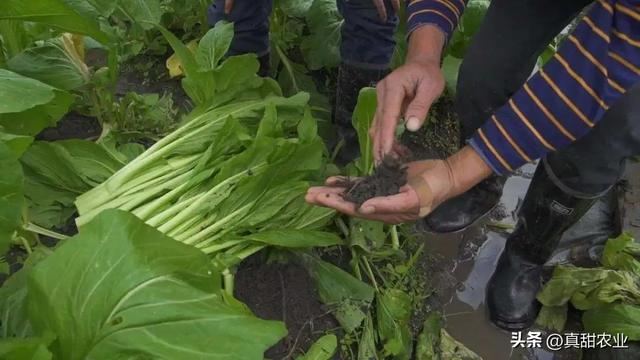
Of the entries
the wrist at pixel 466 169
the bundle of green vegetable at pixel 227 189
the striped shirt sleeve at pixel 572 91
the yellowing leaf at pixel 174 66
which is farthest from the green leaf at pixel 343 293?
the yellowing leaf at pixel 174 66

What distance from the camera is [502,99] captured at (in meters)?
2.06

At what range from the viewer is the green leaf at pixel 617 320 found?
1.84 metres

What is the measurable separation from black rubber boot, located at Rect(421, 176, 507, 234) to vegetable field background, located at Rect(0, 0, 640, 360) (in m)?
0.09

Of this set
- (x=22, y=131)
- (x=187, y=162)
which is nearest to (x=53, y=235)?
(x=22, y=131)

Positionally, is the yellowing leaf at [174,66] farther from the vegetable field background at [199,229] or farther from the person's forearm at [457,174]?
the person's forearm at [457,174]

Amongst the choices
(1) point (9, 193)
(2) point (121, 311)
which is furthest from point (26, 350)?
(1) point (9, 193)

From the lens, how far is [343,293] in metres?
1.86

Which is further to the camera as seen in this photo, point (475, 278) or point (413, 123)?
point (475, 278)

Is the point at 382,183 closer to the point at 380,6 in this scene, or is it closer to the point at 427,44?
the point at 427,44

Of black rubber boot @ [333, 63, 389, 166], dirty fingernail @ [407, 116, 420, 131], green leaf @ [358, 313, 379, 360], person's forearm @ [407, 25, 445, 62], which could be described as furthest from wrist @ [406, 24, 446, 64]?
green leaf @ [358, 313, 379, 360]

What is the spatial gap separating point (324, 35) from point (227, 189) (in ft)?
3.36

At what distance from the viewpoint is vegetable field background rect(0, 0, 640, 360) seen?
1.23 m

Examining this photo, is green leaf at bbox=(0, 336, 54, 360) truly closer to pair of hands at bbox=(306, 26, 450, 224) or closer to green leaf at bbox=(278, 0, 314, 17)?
pair of hands at bbox=(306, 26, 450, 224)

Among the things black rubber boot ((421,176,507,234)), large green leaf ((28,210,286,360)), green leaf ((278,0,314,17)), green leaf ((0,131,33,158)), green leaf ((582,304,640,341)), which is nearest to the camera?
large green leaf ((28,210,286,360))
